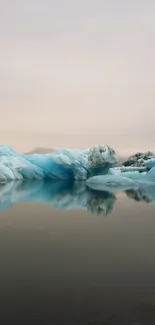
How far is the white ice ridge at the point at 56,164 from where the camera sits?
2673 centimetres

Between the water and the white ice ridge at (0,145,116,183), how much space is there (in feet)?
58.1

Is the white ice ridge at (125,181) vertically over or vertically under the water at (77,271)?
over

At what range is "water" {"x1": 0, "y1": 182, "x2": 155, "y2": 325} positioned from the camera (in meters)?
3.41

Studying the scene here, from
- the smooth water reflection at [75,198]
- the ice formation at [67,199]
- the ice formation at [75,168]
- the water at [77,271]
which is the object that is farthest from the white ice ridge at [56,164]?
the water at [77,271]

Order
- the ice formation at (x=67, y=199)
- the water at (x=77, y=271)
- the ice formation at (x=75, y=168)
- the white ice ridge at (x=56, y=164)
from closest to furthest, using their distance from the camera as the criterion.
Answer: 1. the water at (x=77, y=271)
2. the ice formation at (x=67, y=199)
3. the ice formation at (x=75, y=168)
4. the white ice ridge at (x=56, y=164)

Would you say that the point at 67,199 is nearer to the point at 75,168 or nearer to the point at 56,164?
the point at 75,168

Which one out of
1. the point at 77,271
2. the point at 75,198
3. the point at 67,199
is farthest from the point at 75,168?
the point at 77,271

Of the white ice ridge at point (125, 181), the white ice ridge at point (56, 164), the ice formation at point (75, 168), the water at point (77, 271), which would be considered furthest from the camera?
the white ice ridge at point (56, 164)

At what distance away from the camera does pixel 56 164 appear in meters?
30.4

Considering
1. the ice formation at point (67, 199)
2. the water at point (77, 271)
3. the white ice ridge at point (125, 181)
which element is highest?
the white ice ridge at point (125, 181)

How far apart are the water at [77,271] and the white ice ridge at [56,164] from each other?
1772 centimetres

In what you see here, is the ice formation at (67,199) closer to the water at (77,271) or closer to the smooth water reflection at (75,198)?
the smooth water reflection at (75,198)

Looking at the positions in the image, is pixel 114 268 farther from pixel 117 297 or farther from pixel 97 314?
pixel 97 314

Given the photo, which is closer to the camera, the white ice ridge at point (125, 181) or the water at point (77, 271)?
the water at point (77, 271)
